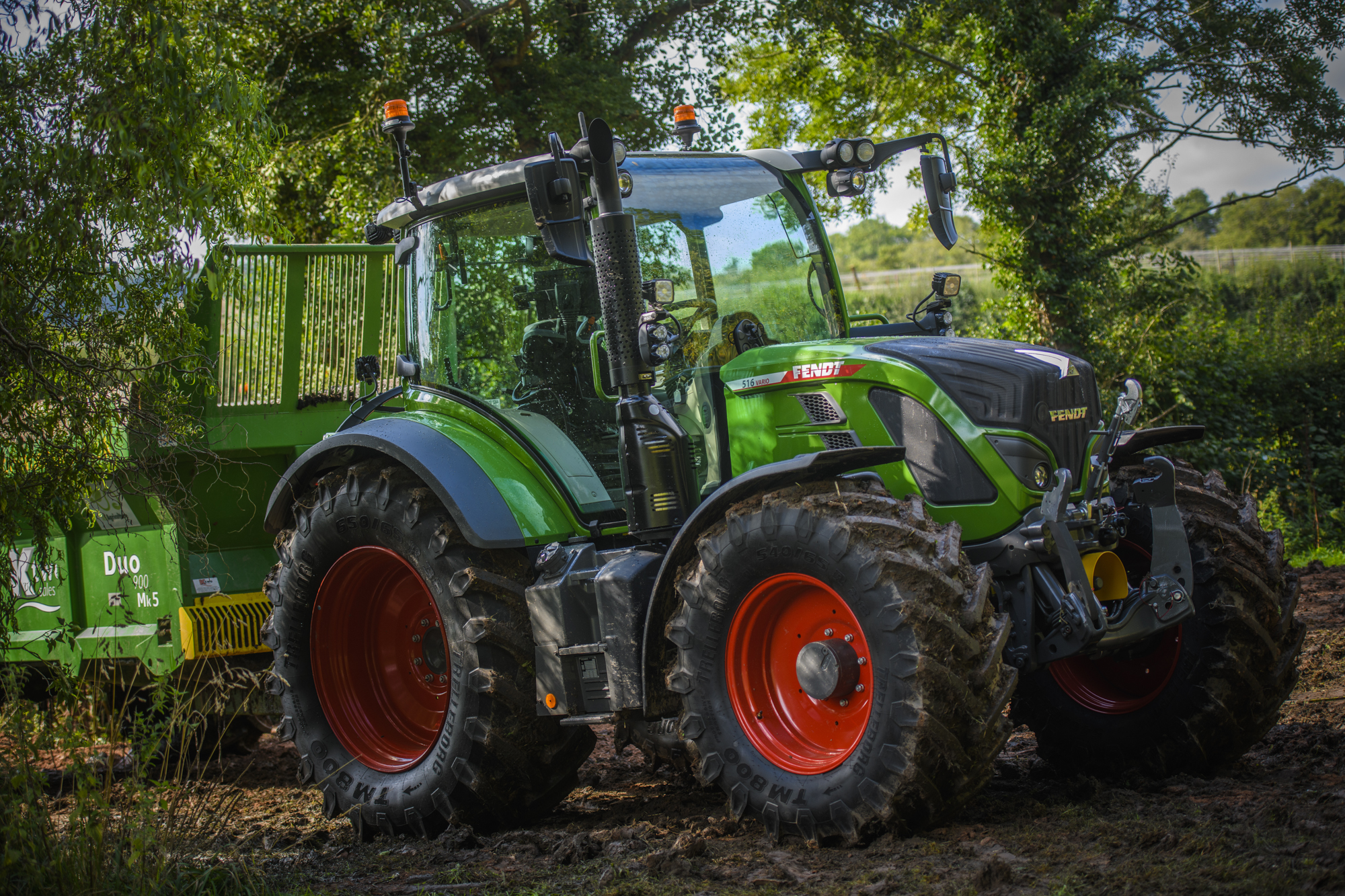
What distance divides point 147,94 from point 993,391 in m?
3.16

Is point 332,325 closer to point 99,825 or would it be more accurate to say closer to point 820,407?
point 820,407

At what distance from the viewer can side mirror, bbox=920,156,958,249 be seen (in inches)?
187

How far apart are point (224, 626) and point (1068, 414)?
4.34 meters

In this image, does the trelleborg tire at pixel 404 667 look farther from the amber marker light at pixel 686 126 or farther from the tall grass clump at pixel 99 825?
the amber marker light at pixel 686 126

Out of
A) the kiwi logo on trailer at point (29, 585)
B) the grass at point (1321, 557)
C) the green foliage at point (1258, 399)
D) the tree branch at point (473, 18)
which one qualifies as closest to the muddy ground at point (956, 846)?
the kiwi logo on trailer at point (29, 585)

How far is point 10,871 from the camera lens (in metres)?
3.24

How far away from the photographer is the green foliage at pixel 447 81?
12.3 metres

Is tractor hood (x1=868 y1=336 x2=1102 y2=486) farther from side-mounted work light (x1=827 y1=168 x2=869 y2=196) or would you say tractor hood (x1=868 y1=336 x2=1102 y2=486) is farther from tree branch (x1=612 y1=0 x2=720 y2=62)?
tree branch (x1=612 y1=0 x2=720 y2=62)

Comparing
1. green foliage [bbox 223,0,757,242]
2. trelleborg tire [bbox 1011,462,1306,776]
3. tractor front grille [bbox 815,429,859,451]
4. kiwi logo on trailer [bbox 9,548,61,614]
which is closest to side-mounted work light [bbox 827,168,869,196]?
tractor front grille [bbox 815,429,859,451]

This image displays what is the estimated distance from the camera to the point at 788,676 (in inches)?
152

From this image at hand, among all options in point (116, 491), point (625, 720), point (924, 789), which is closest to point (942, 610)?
point (924, 789)

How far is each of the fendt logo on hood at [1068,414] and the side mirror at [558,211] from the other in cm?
168

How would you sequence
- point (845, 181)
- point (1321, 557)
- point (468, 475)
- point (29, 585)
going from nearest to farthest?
point (468, 475) < point (845, 181) < point (29, 585) < point (1321, 557)

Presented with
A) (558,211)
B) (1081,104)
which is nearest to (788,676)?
(558,211)
